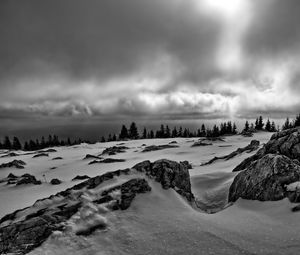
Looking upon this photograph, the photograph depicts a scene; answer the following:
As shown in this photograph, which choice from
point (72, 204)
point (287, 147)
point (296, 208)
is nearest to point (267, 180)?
point (296, 208)

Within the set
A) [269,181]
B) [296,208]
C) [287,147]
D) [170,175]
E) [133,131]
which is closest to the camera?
[296,208]

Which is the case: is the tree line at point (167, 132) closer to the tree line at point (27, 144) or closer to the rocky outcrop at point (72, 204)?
the tree line at point (27, 144)

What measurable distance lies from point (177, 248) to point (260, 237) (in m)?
2.99

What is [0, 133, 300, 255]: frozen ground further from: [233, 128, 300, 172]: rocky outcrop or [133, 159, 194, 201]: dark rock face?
[233, 128, 300, 172]: rocky outcrop

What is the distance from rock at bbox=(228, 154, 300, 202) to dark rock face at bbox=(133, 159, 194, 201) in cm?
267

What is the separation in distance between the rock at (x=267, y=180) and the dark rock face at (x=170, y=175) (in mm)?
2671

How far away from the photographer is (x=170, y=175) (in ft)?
40.2

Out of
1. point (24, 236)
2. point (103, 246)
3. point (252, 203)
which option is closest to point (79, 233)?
point (103, 246)

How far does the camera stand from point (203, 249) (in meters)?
6.94

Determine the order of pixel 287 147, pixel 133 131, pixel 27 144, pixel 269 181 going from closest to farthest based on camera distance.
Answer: pixel 269 181 < pixel 287 147 < pixel 133 131 < pixel 27 144

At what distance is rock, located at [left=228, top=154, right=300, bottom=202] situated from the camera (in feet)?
35.6

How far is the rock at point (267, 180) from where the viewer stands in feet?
35.6

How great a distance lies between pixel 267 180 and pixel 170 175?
4.88 metres

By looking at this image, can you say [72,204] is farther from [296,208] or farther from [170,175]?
[296,208]
